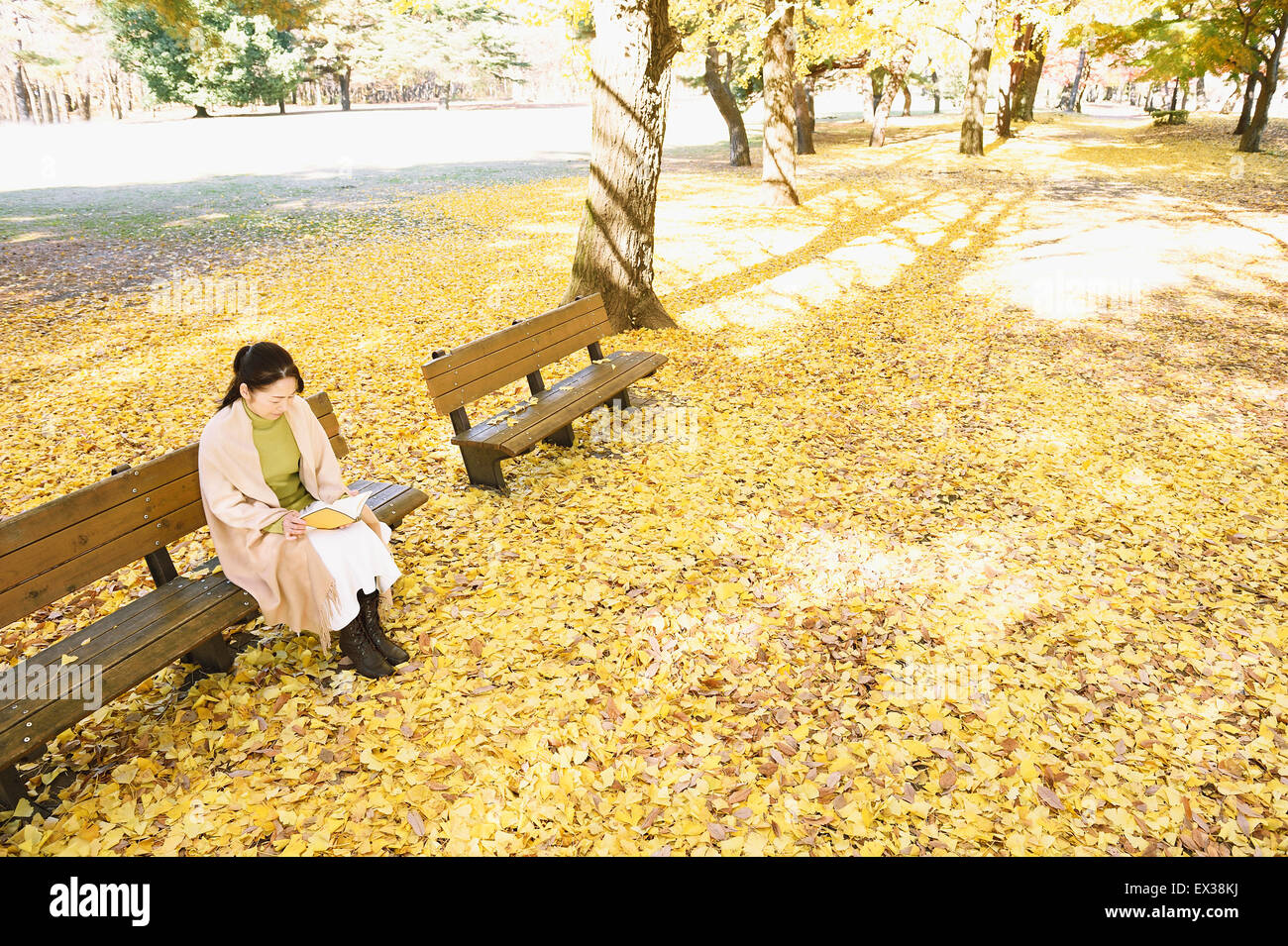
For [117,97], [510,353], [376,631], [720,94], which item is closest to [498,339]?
[510,353]

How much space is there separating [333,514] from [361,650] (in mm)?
737

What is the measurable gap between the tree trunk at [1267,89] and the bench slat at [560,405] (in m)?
22.3

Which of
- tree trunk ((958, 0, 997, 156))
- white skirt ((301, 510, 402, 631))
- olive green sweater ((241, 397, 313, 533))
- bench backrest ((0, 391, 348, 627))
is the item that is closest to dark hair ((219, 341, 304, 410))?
olive green sweater ((241, 397, 313, 533))

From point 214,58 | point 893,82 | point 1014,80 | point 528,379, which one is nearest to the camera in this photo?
point 528,379

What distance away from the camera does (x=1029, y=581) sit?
4273mm

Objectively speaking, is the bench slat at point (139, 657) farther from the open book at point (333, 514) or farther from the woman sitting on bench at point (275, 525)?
the open book at point (333, 514)

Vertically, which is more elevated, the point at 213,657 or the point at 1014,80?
the point at 1014,80

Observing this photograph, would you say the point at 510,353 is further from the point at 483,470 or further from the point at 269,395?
the point at 269,395

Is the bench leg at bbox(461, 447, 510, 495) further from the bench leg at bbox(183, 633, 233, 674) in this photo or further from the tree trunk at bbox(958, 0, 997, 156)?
the tree trunk at bbox(958, 0, 997, 156)

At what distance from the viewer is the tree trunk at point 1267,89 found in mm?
19042

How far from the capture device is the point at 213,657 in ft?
11.7

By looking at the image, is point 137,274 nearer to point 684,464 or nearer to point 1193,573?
point 684,464

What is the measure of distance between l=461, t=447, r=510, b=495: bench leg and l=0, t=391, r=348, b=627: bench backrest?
196 cm
